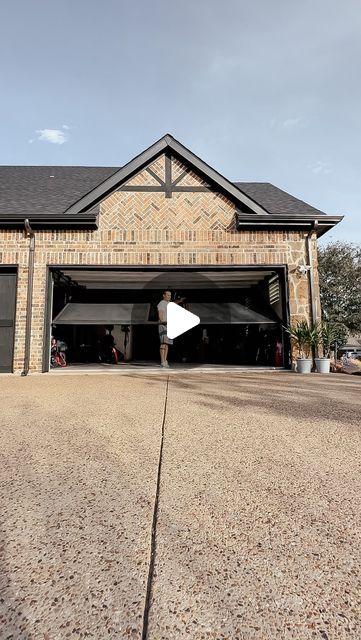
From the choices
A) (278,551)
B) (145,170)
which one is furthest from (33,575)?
(145,170)

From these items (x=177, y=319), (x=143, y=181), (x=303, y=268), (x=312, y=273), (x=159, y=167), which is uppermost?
(x=159, y=167)

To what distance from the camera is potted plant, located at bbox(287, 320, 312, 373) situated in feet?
21.2

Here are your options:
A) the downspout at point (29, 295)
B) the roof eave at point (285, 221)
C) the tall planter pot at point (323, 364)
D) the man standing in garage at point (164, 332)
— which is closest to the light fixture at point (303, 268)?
the roof eave at point (285, 221)

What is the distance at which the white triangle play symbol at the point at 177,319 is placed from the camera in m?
7.58

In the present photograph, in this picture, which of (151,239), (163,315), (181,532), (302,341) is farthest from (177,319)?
(181,532)

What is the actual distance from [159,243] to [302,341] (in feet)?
12.4

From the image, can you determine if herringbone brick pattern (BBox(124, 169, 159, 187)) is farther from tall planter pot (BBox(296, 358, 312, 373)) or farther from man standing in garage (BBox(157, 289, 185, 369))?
tall planter pot (BBox(296, 358, 312, 373))

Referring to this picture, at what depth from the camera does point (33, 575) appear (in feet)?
2.89

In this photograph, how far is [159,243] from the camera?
702cm

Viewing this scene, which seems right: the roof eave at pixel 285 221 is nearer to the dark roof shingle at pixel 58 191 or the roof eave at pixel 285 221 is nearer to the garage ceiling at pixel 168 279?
the dark roof shingle at pixel 58 191

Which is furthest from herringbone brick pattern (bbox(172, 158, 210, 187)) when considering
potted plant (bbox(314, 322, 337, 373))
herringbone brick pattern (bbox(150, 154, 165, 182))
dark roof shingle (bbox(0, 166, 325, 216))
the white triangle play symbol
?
potted plant (bbox(314, 322, 337, 373))

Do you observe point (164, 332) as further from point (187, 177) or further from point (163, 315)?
point (187, 177)

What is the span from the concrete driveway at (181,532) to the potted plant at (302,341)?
424cm

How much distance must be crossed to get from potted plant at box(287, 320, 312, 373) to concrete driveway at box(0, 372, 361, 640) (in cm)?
424
